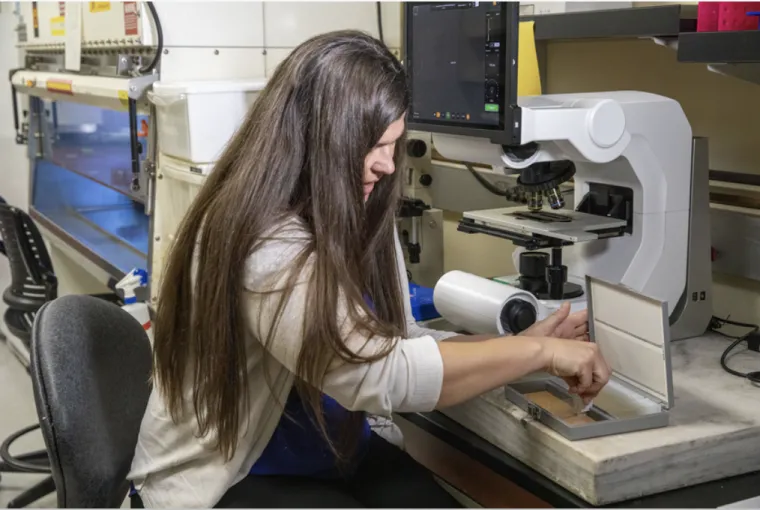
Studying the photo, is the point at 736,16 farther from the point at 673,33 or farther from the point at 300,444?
the point at 300,444

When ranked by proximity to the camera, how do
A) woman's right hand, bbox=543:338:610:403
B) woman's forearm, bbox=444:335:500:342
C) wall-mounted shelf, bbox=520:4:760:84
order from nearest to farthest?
woman's right hand, bbox=543:338:610:403, wall-mounted shelf, bbox=520:4:760:84, woman's forearm, bbox=444:335:500:342

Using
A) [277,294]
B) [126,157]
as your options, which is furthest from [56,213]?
[277,294]

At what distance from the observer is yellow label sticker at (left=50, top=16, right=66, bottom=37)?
299cm

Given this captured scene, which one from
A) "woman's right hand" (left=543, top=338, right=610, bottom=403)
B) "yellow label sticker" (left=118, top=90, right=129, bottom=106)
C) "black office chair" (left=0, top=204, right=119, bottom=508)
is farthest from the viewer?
"black office chair" (left=0, top=204, right=119, bottom=508)

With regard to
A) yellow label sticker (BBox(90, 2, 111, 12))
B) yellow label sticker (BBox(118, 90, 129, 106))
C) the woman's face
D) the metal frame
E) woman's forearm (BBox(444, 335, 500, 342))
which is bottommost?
the metal frame

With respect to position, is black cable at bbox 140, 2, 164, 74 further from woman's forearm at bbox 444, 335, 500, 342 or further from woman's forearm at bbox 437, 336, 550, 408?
woman's forearm at bbox 437, 336, 550, 408

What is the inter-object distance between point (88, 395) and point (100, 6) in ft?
5.46

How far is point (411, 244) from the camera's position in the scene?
7.32ft

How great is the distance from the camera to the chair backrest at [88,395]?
4.10 ft

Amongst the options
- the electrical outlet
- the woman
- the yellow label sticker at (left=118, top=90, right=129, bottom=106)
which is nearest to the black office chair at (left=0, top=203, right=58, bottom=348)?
the yellow label sticker at (left=118, top=90, right=129, bottom=106)

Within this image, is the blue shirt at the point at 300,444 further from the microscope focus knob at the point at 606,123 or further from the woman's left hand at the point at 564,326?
the microscope focus knob at the point at 606,123

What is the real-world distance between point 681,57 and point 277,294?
762mm

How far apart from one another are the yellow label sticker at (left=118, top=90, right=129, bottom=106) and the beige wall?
3.74ft

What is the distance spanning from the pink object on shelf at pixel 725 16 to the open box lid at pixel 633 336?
450 millimetres
